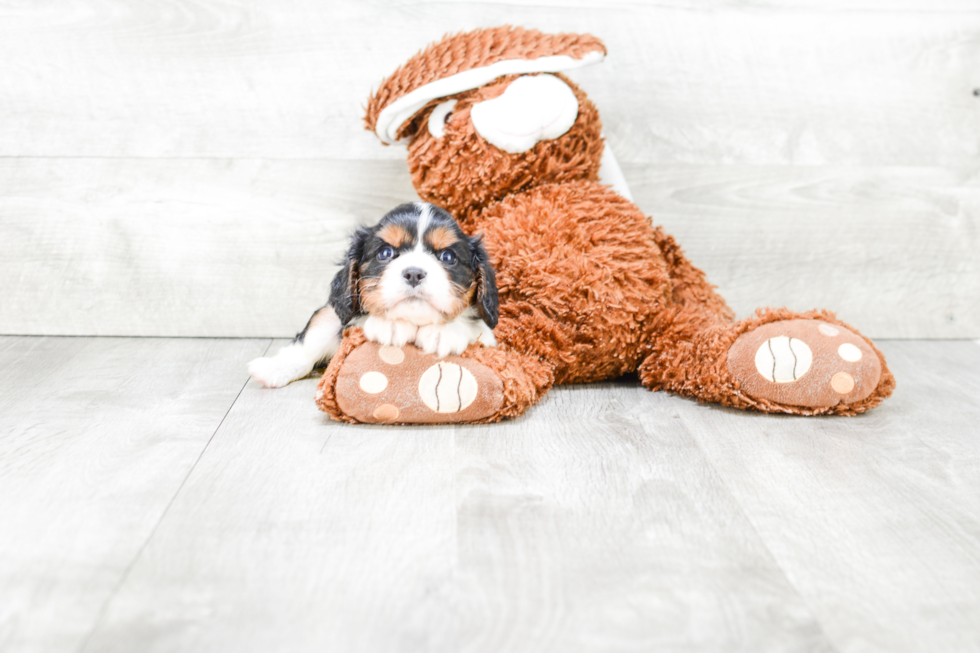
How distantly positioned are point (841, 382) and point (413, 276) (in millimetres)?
816

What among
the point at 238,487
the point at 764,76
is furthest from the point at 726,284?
the point at 238,487

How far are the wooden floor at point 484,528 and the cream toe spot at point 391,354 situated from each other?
126 mm

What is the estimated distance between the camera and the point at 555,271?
5.06ft

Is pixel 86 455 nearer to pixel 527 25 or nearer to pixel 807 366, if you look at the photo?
pixel 807 366

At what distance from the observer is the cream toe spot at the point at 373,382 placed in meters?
1.36

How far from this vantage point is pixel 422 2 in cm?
192

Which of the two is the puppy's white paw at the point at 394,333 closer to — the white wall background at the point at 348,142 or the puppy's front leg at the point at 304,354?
the puppy's front leg at the point at 304,354

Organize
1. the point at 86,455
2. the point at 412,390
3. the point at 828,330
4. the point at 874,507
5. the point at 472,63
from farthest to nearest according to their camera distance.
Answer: the point at 472,63, the point at 828,330, the point at 412,390, the point at 86,455, the point at 874,507

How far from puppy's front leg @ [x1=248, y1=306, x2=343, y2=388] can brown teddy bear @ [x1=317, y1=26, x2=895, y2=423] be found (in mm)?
218

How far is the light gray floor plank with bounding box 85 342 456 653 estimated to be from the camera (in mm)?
797

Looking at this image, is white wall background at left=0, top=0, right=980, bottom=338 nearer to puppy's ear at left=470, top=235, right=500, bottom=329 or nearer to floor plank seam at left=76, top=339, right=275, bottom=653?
puppy's ear at left=470, top=235, right=500, bottom=329

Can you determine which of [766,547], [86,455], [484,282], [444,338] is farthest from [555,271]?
[86,455]

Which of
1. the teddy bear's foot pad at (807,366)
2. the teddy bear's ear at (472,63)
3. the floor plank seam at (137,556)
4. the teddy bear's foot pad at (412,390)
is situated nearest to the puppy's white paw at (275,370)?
the floor plank seam at (137,556)

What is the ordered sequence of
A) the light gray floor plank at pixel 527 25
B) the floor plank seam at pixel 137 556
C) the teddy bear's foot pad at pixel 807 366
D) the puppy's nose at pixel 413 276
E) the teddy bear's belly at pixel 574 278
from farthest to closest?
the light gray floor plank at pixel 527 25, the teddy bear's belly at pixel 574 278, the teddy bear's foot pad at pixel 807 366, the puppy's nose at pixel 413 276, the floor plank seam at pixel 137 556
